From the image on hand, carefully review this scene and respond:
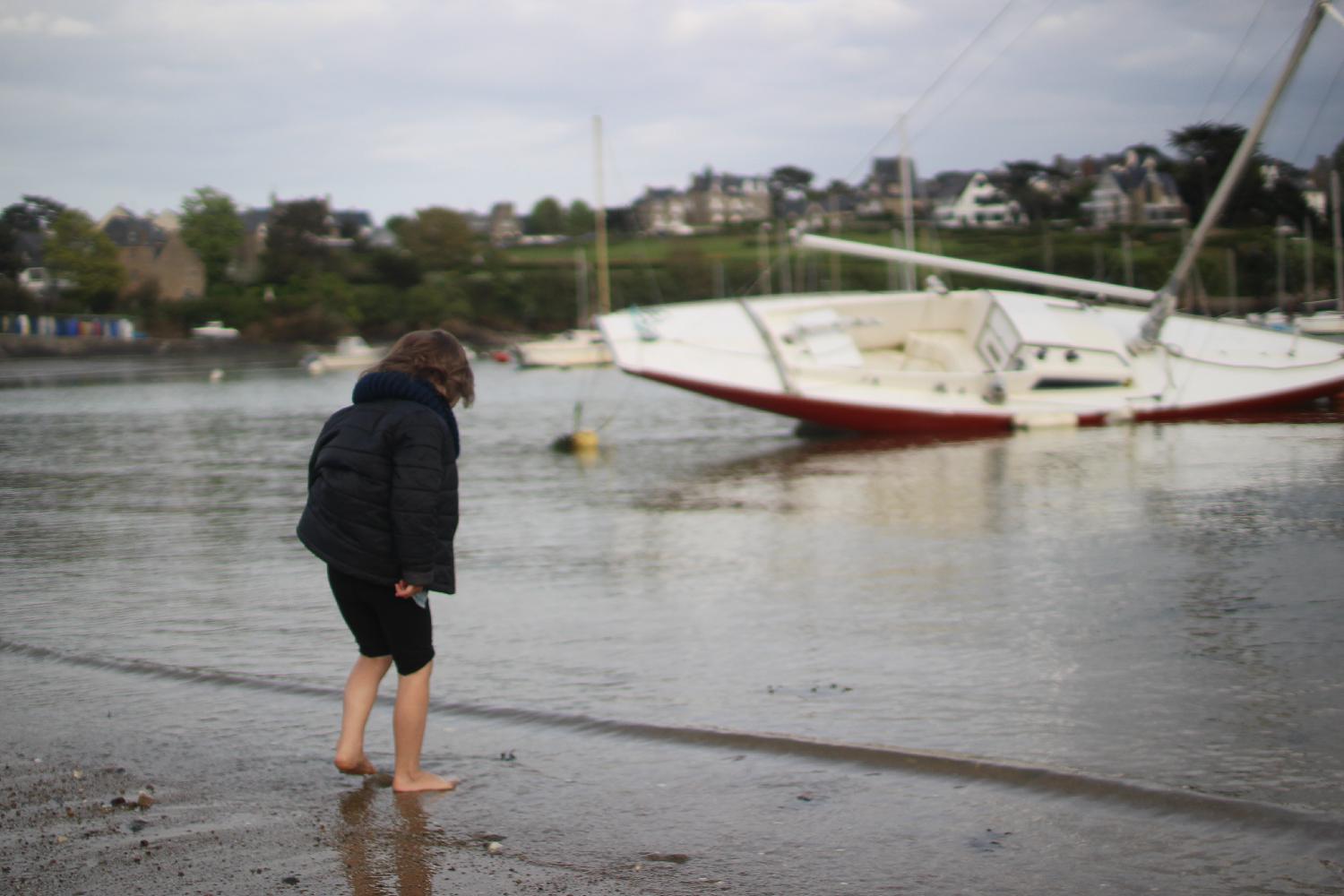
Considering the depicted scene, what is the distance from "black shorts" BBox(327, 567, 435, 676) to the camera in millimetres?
5141

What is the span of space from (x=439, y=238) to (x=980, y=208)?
57225 mm

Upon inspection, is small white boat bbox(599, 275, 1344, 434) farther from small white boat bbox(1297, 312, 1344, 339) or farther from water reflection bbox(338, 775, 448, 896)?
water reflection bbox(338, 775, 448, 896)

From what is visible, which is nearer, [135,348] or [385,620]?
[385,620]

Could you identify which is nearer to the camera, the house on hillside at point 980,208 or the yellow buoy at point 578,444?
the yellow buoy at point 578,444

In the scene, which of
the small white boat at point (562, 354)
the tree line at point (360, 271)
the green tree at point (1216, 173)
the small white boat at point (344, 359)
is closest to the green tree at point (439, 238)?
the tree line at point (360, 271)

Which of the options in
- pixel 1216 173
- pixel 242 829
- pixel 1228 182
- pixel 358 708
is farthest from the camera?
pixel 1216 173

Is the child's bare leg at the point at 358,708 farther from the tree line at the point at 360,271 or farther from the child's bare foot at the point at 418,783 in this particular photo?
the tree line at the point at 360,271

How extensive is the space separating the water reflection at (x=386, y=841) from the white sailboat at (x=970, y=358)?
67.1 feet

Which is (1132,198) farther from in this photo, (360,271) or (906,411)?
(360,271)

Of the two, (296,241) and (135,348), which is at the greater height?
(296,241)

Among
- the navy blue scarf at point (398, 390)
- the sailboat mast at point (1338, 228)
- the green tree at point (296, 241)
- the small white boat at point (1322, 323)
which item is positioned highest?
the green tree at point (296, 241)

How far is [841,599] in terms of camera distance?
1012cm

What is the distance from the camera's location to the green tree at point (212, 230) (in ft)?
486

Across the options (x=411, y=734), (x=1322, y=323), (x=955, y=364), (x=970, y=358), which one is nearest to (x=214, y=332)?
(x=1322, y=323)
